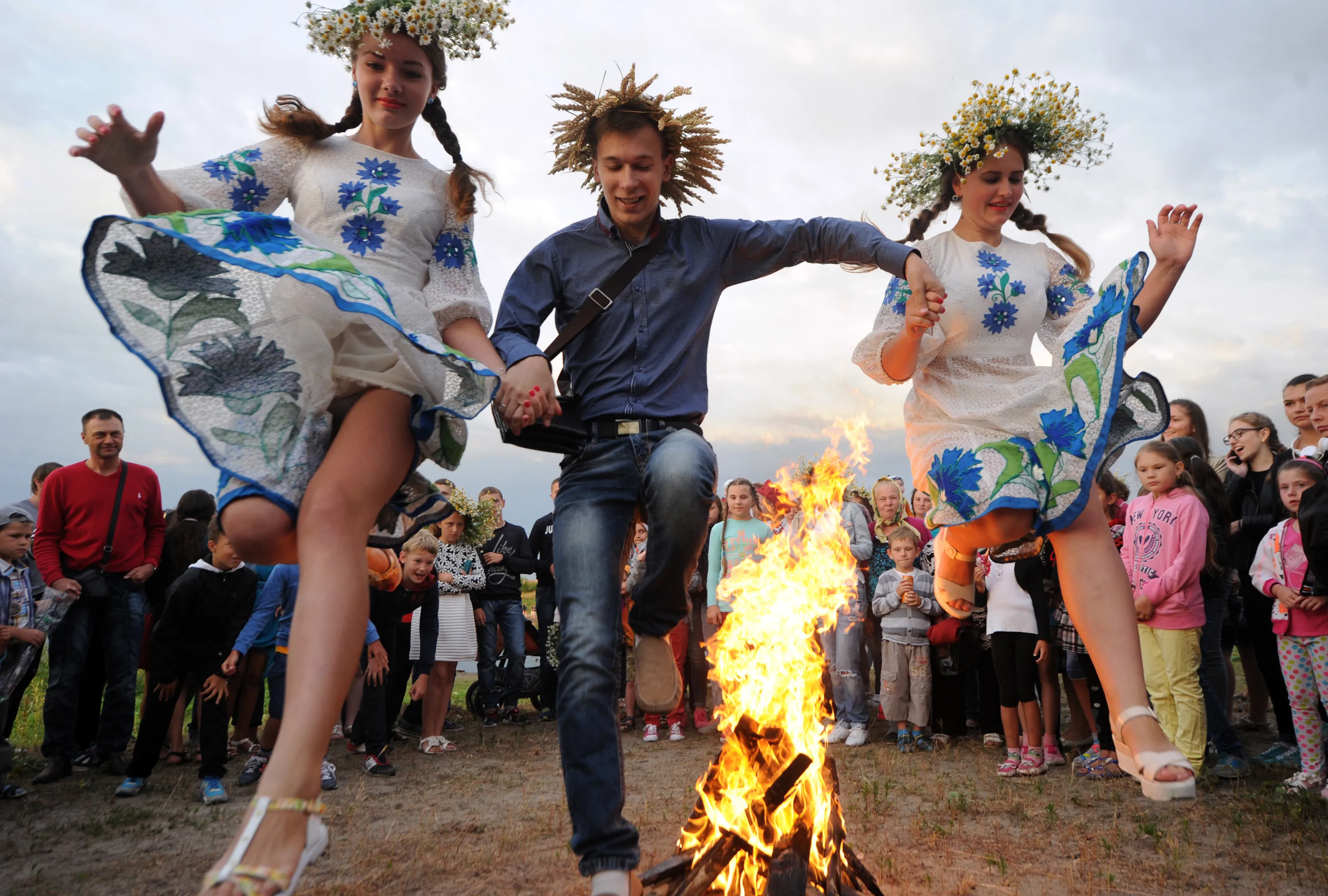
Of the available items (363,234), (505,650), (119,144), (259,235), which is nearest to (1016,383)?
(363,234)

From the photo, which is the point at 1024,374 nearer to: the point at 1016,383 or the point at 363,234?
the point at 1016,383

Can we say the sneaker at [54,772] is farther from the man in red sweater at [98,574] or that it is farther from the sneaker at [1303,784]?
the sneaker at [1303,784]

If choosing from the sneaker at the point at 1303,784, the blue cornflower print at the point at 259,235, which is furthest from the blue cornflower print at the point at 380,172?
the sneaker at the point at 1303,784

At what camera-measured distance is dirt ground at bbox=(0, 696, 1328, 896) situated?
172 inches

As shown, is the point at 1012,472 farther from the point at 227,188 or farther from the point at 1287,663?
the point at 1287,663

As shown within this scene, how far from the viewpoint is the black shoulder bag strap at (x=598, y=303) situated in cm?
329

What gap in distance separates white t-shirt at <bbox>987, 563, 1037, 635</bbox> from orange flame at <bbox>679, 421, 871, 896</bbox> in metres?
1.97

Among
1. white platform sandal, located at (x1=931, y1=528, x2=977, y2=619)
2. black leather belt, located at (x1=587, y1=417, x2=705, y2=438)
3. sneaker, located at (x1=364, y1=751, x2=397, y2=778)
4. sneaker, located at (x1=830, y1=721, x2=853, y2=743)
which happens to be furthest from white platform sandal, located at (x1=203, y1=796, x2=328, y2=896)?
sneaker, located at (x1=830, y1=721, x2=853, y2=743)

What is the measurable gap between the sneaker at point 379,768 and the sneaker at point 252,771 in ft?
2.54

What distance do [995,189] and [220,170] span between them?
2.88 m

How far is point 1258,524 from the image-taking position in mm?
6293

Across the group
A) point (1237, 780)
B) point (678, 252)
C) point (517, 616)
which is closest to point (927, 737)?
point (1237, 780)

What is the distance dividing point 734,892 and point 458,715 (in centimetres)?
692

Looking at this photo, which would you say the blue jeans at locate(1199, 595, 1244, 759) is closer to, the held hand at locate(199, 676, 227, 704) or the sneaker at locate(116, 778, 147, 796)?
the held hand at locate(199, 676, 227, 704)
